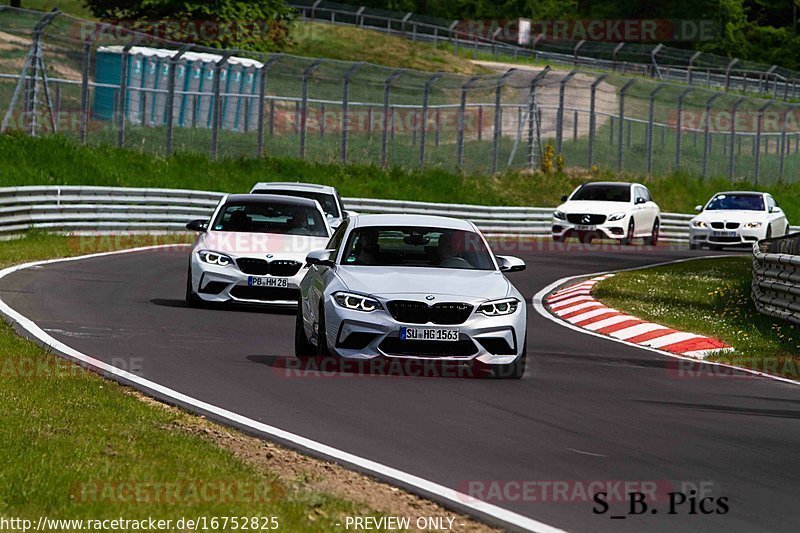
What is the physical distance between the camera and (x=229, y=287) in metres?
17.6

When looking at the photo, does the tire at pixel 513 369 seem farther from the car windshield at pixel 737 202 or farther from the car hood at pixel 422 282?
the car windshield at pixel 737 202

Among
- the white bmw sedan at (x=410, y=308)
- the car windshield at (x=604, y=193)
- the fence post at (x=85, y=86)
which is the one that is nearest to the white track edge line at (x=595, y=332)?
the white bmw sedan at (x=410, y=308)

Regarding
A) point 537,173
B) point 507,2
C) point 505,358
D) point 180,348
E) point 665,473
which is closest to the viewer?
point 665,473

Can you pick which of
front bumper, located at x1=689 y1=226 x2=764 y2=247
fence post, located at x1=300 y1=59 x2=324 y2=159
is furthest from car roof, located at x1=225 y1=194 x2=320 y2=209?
fence post, located at x1=300 y1=59 x2=324 y2=159

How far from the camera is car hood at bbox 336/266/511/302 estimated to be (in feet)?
40.8

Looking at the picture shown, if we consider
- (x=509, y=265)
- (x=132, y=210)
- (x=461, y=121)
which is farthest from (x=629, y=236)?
(x=509, y=265)

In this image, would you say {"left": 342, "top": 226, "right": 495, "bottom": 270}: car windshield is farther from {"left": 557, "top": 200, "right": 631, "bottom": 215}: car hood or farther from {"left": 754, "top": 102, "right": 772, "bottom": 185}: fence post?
{"left": 754, "top": 102, "right": 772, "bottom": 185}: fence post

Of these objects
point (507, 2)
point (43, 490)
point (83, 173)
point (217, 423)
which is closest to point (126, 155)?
point (83, 173)

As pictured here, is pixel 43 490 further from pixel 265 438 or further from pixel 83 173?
pixel 83 173

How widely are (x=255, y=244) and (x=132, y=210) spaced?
15.4 m

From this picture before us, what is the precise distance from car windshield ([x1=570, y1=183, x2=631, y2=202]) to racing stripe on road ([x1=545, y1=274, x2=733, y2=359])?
1434 cm

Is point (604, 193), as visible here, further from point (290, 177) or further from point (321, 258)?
point (321, 258)

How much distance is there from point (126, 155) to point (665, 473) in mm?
31440

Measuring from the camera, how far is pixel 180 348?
13.8 meters
